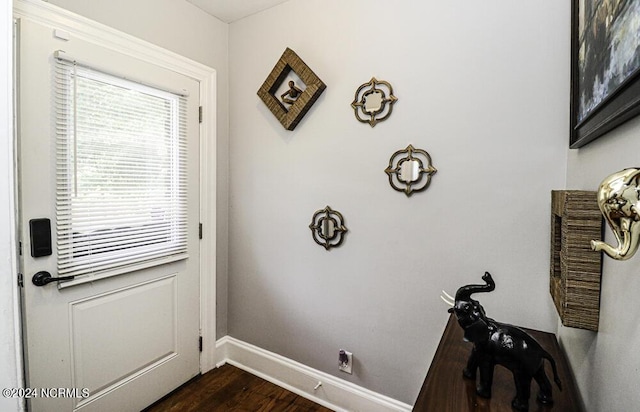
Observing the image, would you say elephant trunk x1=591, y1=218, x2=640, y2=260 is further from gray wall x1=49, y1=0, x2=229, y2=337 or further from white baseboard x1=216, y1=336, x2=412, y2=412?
gray wall x1=49, y1=0, x2=229, y2=337

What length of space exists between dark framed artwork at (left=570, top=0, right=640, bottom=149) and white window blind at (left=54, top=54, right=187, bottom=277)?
202 cm

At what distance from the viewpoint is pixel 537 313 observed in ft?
4.49

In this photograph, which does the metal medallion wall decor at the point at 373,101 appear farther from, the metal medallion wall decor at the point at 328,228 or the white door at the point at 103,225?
the white door at the point at 103,225

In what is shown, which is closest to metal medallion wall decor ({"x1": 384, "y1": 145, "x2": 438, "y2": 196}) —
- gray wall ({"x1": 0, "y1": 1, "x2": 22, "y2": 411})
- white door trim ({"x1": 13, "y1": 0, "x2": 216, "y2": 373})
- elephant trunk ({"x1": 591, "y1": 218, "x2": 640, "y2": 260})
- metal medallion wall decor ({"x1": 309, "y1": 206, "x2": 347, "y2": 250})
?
metal medallion wall decor ({"x1": 309, "y1": 206, "x2": 347, "y2": 250})

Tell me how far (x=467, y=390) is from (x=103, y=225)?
1836 millimetres

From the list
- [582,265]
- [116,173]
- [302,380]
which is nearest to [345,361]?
[302,380]

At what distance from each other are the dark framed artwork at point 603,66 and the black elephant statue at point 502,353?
0.56m

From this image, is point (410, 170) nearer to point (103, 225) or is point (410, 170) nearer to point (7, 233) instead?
point (103, 225)

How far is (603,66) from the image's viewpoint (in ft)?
2.31

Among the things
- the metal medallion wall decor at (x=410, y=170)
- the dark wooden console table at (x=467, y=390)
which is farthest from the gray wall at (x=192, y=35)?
the dark wooden console table at (x=467, y=390)

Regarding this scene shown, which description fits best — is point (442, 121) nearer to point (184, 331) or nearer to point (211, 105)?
point (211, 105)

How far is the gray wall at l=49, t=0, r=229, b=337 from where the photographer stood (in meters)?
1.70

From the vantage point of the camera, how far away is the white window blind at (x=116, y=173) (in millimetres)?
1521

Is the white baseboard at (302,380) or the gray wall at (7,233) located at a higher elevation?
the gray wall at (7,233)
